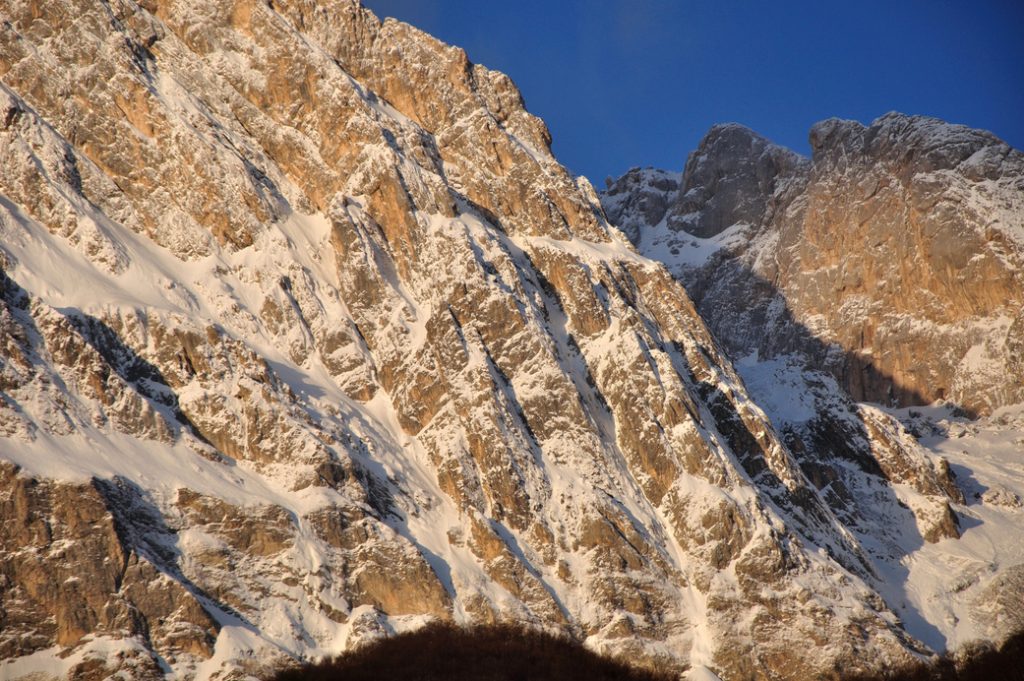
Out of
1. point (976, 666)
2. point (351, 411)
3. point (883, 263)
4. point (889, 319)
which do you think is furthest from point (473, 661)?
point (883, 263)

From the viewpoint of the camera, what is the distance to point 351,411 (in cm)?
8981

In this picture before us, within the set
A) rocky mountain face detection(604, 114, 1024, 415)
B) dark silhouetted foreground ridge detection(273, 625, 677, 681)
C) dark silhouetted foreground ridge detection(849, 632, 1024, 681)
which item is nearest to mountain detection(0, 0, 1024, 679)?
dark silhouetted foreground ridge detection(273, 625, 677, 681)

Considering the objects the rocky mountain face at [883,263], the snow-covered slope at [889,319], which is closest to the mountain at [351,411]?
the snow-covered slope at [889,319]

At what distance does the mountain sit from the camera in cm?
7312

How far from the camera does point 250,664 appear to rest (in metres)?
69.5

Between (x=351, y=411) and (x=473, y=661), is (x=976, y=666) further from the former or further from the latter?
(x=351, y=411)

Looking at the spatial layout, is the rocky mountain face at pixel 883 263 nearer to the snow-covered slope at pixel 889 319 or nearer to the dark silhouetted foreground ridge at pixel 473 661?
the snow-covered slope at pixel 889 319

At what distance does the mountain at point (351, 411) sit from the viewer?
240ft

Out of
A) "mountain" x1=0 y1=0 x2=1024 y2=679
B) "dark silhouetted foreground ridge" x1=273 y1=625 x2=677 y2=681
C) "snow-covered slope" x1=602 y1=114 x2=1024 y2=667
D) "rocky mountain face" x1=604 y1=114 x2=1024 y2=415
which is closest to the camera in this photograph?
"dark silhouetted foreground ridge" x1=273 y1=625 x2=677 y2=681

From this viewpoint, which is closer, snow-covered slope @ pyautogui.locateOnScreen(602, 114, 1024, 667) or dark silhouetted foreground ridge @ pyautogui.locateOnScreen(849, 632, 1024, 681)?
dark silhouetted foreground ridge @ pyautogui.locateOnScreen(849, 632, 1024, 681)

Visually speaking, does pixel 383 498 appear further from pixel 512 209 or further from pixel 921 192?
pixel 921 192

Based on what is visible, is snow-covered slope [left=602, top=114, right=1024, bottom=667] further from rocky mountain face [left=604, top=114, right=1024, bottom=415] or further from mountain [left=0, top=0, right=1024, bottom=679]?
mountain [left=0, top=0, right=1024, bottom=679]

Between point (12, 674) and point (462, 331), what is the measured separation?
135 feet

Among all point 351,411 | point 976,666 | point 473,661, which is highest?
point 351,411
